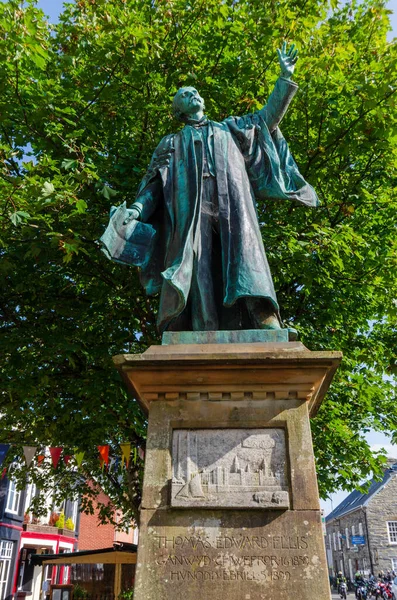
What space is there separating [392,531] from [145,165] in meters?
47.0

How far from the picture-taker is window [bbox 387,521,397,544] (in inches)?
1796

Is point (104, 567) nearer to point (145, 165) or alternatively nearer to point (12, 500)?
point (12, 500)

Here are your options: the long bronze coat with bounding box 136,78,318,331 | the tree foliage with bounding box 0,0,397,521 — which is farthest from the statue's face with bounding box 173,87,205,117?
the tree foliage with bounding box 0,0,397,521

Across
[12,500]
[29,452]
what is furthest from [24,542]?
[29,452]

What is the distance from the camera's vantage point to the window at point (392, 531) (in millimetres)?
45625

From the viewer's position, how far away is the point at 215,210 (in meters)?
4.16

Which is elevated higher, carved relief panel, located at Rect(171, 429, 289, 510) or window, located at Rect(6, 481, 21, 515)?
window, located at Rect(6, 481, 21, 515)

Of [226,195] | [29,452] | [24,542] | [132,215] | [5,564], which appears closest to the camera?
[132,215]

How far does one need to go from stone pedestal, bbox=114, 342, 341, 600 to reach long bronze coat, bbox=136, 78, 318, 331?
1.78ft

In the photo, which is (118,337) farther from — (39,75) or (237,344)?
(237,344)

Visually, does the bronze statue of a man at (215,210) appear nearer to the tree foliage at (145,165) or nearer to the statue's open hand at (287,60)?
the statue's open hand at (287,60)

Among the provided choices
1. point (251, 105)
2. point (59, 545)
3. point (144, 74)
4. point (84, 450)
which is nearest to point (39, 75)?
point (144, 74)

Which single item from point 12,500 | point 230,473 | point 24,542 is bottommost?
point 230,473

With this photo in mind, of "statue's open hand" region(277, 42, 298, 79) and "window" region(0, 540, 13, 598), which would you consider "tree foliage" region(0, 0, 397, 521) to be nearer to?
"statue's open hand" region(277, 42, 298, 79)
